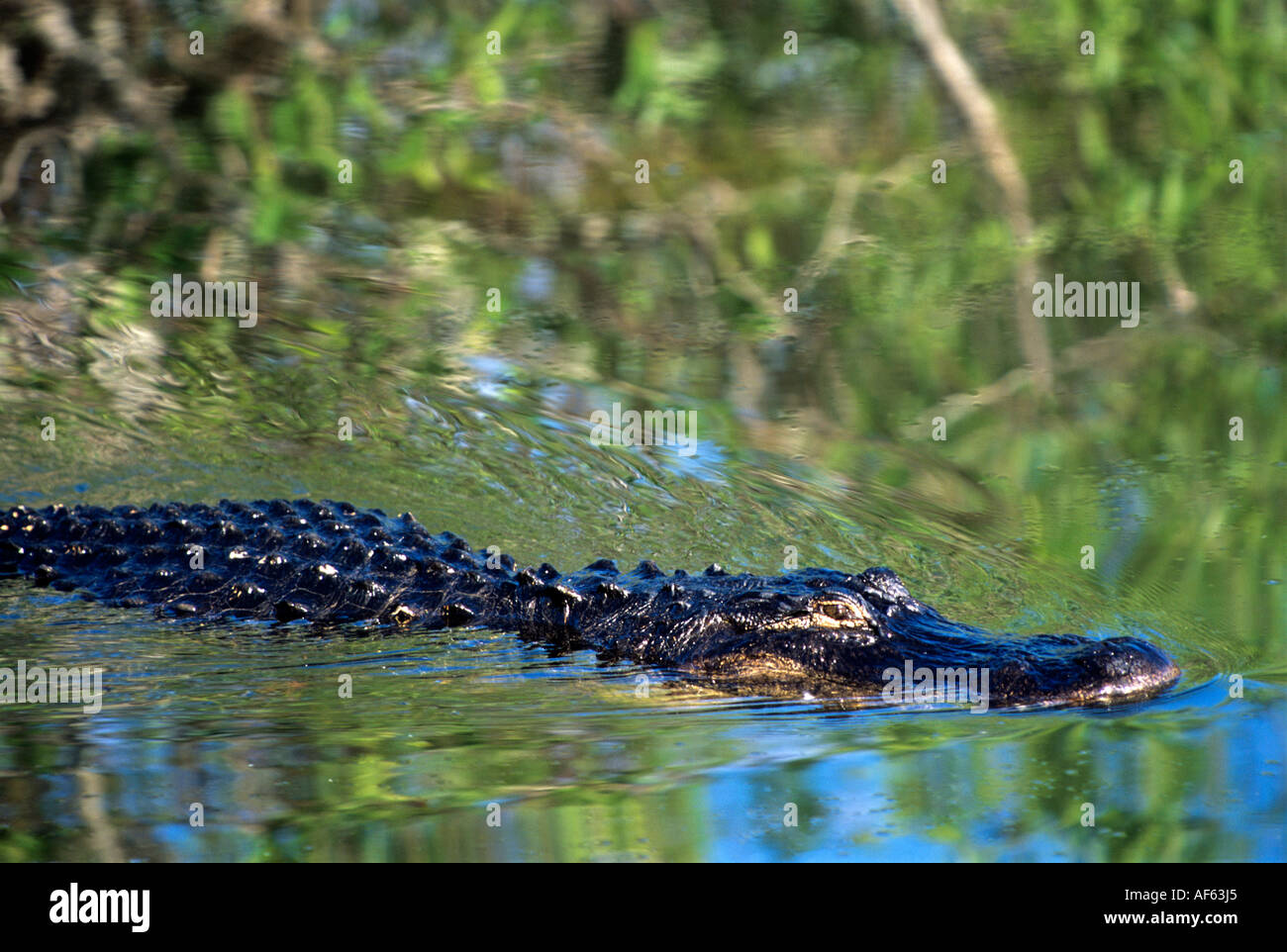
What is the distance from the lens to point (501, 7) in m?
7.89

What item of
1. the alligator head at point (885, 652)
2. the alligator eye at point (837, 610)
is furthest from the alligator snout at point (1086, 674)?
the alligator eye at point (837, 610)

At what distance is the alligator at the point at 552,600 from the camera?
11.4ft

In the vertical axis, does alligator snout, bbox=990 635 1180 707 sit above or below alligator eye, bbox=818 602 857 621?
below

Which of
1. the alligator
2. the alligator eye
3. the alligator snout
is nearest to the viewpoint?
the alligator snout

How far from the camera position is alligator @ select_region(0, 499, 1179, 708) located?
347 centimetres

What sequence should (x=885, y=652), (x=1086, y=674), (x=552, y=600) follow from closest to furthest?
(x=1086, y=674) < (x=885, y=652) < (x=552, y=600)

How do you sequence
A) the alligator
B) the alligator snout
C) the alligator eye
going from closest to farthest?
the alligator snout
the alligator
the alligator eye

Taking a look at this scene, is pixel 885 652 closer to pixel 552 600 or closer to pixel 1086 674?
pixel 1086 674

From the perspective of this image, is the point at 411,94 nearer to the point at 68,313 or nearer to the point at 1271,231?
the point at 68,313

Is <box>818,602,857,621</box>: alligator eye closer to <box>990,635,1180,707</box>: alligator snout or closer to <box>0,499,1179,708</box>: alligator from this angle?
<box>0,499,1179,708</box>: alligator

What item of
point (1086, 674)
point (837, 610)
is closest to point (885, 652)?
point (837, 610)

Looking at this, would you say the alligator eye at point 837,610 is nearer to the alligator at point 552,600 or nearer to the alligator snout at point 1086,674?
the alligator at point 552,600

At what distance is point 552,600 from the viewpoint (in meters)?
3.93

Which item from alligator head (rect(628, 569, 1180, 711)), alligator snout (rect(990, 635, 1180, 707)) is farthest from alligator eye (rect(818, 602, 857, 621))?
alligator snout (rect(990, 635, 1180, 707))
